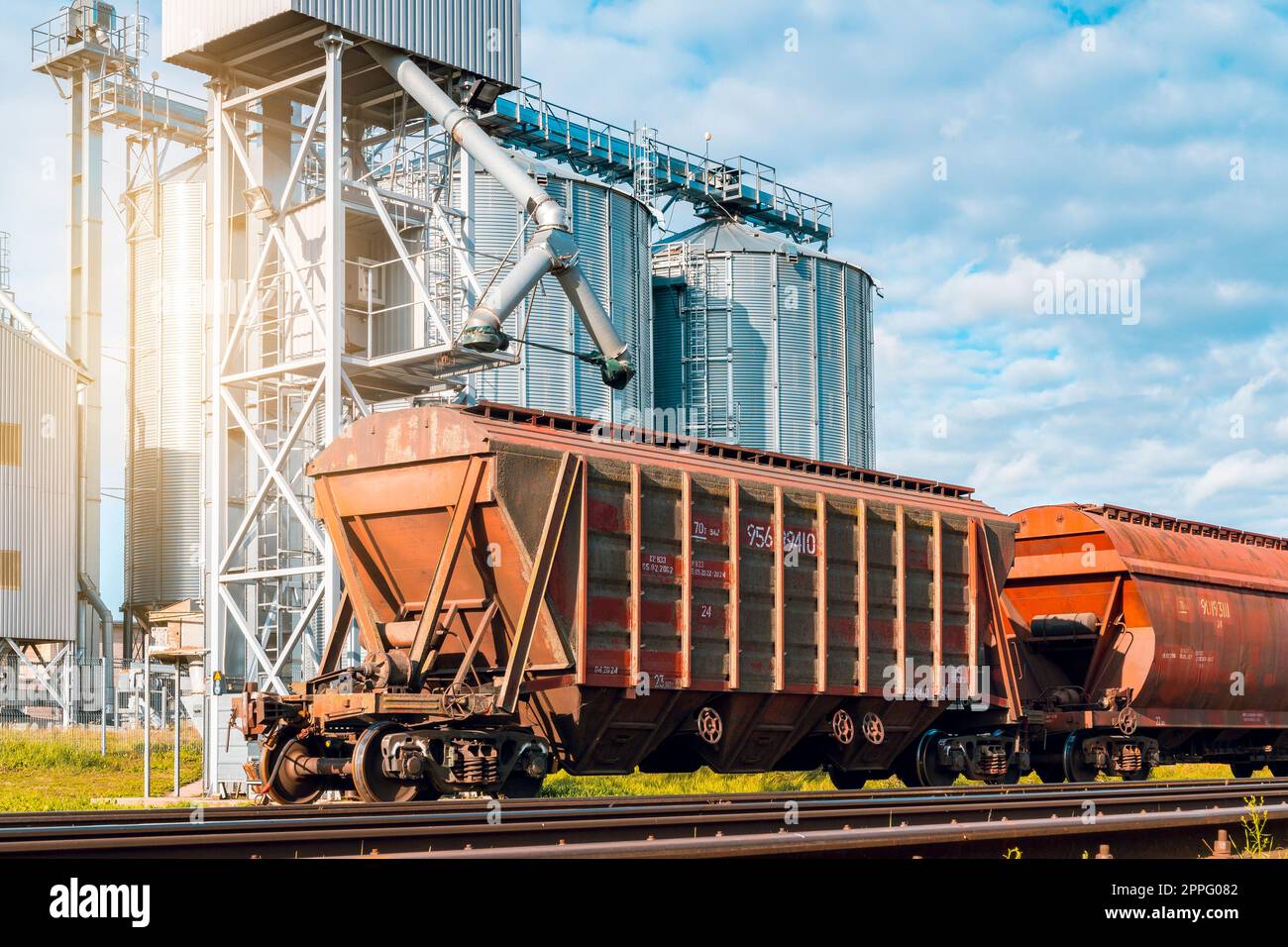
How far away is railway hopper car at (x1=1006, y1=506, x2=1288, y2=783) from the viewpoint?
23234 millimetres

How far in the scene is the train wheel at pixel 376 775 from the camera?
1511cm

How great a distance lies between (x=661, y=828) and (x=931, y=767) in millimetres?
10308

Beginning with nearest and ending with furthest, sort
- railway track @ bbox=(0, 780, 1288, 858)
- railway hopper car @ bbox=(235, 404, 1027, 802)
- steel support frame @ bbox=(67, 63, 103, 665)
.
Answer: railway track @ bbox=(0, 780, 1288, 858), railway hopper car @ bbox=(235, 404, 1027, 802), steel support frame @ bbox=(67, 63, 103, 665)

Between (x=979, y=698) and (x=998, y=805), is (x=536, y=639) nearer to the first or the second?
(x=998, y=805)

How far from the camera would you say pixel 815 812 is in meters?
13.0

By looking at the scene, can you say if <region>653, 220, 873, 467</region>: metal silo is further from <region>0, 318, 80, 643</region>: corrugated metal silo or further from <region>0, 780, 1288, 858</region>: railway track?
<region>0, 780, 1288, 858</region>: railway track

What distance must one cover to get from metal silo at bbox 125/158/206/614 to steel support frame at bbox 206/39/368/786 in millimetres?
11265

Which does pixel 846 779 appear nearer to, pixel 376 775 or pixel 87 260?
pixel 376 775

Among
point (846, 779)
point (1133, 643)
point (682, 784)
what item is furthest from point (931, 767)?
point (682, 784)

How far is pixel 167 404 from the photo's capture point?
1785 inches

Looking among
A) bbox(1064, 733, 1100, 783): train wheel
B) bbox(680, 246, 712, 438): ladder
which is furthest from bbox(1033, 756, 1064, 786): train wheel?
bbox(680, 246, 712, 438): ladder

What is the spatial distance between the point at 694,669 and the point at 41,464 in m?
32.9
